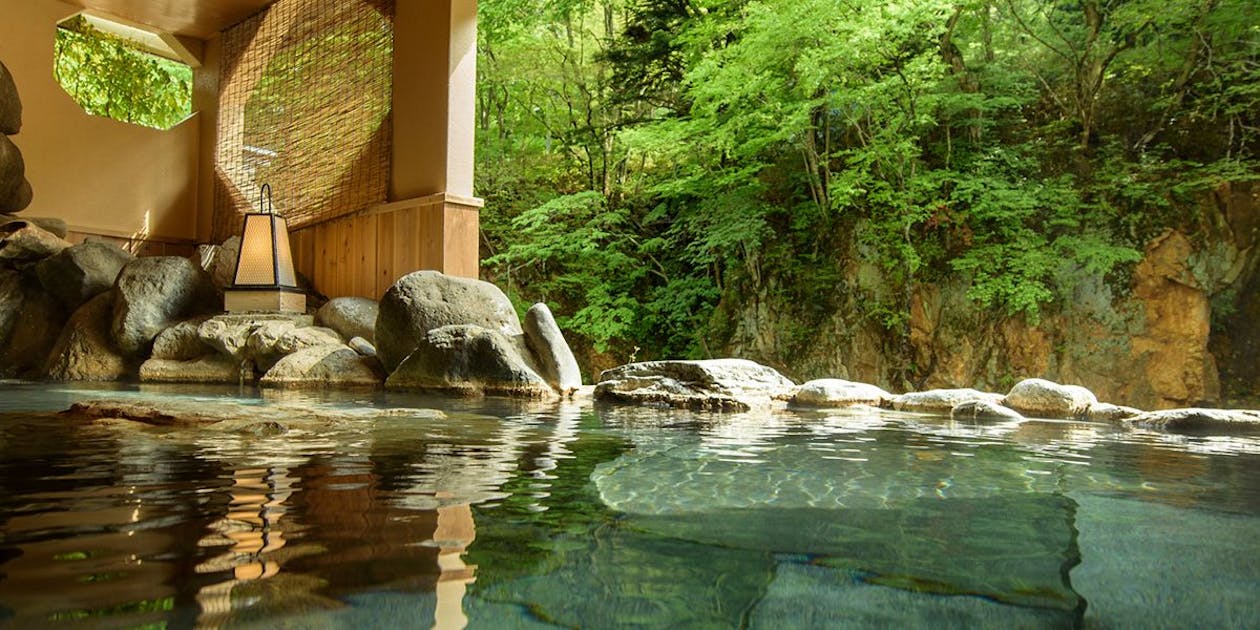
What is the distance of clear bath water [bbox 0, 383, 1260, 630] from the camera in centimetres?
104

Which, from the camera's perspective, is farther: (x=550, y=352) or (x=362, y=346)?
(x=362, y=346)

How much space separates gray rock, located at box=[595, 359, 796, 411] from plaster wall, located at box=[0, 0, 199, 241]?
9027 millimetres

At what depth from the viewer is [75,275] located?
879 cm

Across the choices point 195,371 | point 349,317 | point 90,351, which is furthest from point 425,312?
point 90,351

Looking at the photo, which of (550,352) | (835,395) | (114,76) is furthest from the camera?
(114,76)

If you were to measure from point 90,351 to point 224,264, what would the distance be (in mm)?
2264

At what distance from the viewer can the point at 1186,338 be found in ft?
29.6

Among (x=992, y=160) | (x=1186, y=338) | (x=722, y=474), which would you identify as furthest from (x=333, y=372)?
(x=1186, y=338)

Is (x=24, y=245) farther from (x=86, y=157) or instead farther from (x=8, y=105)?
(x=86, y=157)

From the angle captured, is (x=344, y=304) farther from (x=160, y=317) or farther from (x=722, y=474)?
(x=722, y=474)

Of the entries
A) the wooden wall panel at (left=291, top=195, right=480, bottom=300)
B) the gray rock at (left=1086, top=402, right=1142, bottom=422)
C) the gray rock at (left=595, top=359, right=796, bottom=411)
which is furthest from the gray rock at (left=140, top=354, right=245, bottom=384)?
the gray rock at (left=1086, top=402, right=1142, bottom=422)

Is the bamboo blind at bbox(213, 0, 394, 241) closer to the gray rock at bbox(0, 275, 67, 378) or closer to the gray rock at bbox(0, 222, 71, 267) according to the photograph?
the gray rock at bbox(0, 222, 71, 267)

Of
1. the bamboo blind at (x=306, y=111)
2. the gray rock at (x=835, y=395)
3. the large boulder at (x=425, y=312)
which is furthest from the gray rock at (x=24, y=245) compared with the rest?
the gray rock at (x=835, y=395)

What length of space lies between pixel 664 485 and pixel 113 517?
A: 4.05 ft
